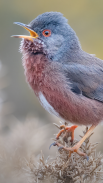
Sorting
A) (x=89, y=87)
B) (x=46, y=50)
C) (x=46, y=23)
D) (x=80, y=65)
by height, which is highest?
(x=46, y=23)

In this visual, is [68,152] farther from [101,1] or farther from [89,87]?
[101,1]

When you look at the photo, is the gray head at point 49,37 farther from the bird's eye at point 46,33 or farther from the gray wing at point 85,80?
the gray wing at point 85,80

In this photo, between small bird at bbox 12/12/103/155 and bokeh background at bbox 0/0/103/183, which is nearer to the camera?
small bird at bbox 12/12/103/155

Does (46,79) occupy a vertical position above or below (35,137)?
above

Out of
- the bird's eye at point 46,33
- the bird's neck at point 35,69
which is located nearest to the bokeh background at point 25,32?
the bird's neck at point 35,69

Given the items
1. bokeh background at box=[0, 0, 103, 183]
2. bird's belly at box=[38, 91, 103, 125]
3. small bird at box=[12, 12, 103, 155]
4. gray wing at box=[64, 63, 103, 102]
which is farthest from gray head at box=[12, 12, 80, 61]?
bokeh background at box=[0, 0, 103, 183]

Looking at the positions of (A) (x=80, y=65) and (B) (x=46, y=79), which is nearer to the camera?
(B) (x=46, y=79)

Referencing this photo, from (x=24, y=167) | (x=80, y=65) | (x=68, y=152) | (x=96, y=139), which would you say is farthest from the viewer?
(x=96, y=139)

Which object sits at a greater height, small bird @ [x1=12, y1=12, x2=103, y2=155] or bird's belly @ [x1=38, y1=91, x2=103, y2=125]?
small bird @ [x1=12, y1=12, x2=103, y2=155]

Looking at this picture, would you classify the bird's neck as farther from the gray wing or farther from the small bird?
the gray wing

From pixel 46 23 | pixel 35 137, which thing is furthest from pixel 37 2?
pixel 35 137
